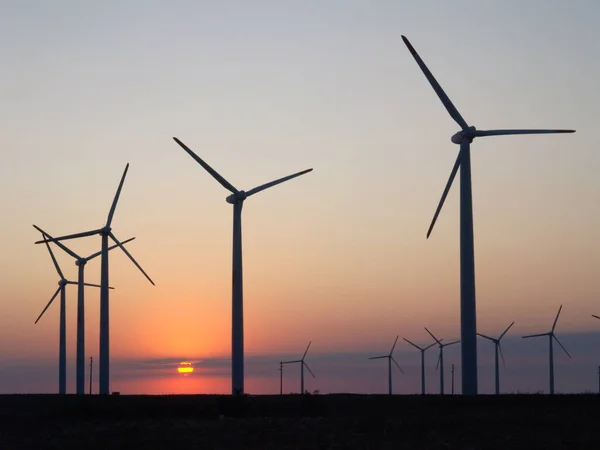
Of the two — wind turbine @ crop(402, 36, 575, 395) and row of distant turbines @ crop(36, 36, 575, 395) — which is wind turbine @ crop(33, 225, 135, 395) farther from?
wind turbine @ crop(402, 36, 575, 395)

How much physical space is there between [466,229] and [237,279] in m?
23.3

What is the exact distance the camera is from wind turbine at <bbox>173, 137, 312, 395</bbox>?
8681 centimetres

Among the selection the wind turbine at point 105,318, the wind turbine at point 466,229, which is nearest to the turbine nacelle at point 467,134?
the wind turbine at point 466,229

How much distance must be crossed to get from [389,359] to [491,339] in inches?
909

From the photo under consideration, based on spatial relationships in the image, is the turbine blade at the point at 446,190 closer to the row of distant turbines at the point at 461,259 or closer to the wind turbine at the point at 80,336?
the row of distant turbines at the point at 461,259

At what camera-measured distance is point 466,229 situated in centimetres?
7412

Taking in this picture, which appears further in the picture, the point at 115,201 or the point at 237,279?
the point at 115,201
